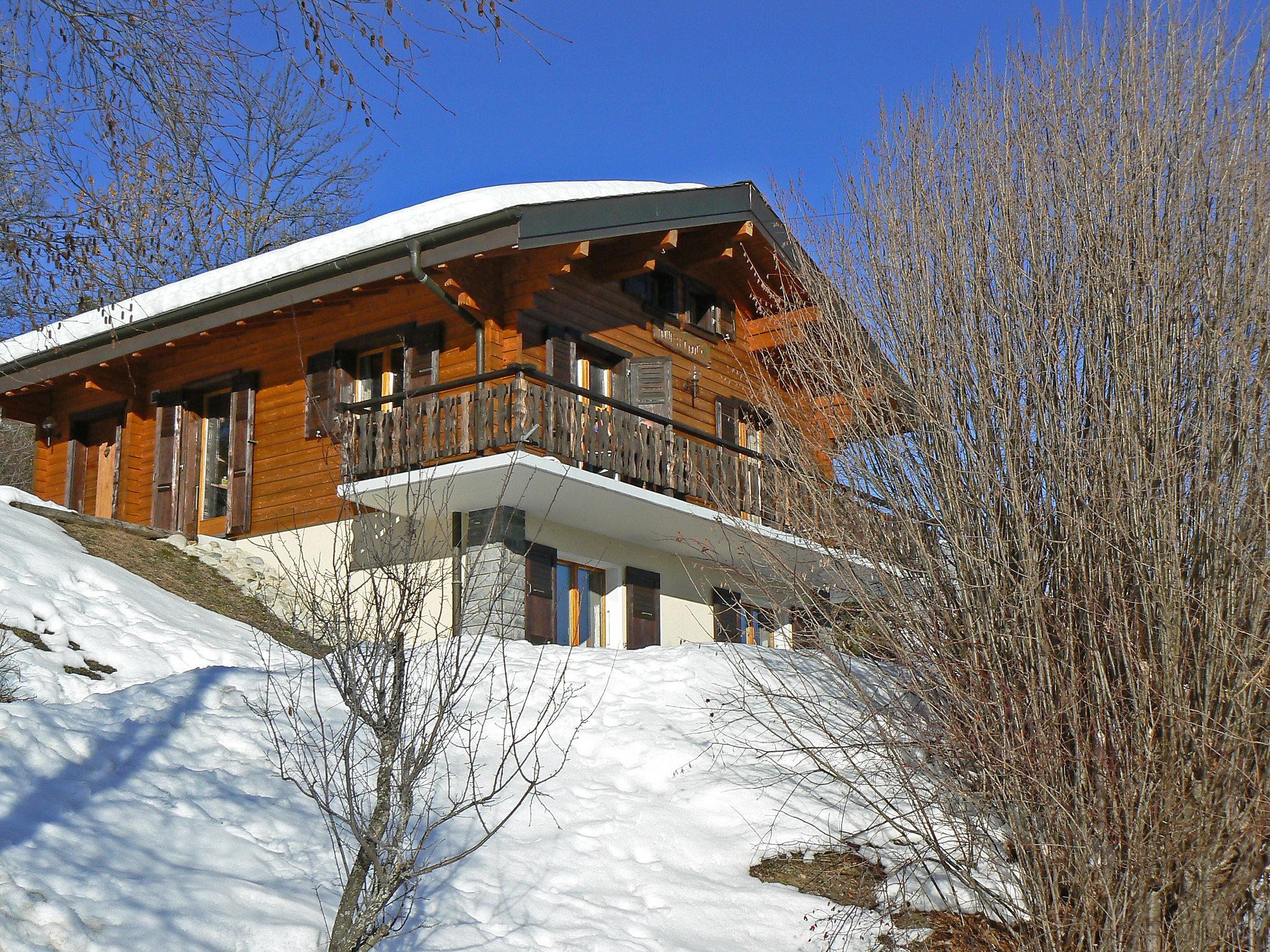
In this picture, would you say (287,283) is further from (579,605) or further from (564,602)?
(579,605)

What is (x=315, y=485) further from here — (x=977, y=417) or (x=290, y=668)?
(x=977, y=417)

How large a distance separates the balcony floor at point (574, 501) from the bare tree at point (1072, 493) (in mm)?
3305

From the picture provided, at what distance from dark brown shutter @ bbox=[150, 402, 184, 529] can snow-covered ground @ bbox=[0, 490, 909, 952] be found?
587 cm

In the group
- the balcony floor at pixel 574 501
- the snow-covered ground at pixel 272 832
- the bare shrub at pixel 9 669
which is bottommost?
the snow-covered ground at pixel 272 832

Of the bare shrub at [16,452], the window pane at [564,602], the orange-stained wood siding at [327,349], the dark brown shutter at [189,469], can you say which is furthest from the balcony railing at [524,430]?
the bare shrub at [16,452]

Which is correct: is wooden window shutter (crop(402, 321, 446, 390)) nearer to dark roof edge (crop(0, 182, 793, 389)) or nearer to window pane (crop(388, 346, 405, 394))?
window pane (crop(388, 346, 405, 394))

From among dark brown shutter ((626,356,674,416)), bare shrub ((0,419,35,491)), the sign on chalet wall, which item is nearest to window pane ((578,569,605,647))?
dark brown shutter ((626,356,674,416))

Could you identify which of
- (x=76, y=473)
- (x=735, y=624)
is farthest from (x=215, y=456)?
(x=735, y=624)

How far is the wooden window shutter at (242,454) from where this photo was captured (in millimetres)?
15453

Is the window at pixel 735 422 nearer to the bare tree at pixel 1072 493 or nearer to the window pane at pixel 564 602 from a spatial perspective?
the window pane at pixel 564 602

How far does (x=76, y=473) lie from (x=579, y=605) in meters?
7.92

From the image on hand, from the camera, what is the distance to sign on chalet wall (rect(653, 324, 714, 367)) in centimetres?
1594

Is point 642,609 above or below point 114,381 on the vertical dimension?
below

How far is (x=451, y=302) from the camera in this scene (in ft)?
43.3
